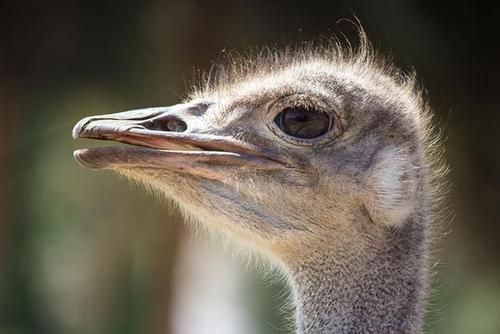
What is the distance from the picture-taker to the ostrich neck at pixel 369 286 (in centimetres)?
304

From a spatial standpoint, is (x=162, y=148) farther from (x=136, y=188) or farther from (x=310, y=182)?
(x=136, y=188)

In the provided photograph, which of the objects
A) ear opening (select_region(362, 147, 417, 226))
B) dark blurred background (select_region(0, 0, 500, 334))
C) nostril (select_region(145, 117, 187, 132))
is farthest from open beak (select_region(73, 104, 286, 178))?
dark blurred background (select_region(0, 0, 500, 334))

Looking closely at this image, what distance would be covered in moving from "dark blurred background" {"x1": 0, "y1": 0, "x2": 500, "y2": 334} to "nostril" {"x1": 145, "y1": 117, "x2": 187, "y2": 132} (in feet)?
11.3

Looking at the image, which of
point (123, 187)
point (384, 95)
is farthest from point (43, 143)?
point (384, 95)

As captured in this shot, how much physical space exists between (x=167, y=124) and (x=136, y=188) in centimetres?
418

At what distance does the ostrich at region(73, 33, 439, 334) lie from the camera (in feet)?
9.91

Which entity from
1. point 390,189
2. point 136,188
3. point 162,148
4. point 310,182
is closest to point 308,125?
point 310,182

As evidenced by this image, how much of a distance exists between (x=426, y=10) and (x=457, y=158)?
101 cm

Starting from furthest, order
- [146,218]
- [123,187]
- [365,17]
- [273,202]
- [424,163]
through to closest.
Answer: [123,187]
[146,218]
[365,17]
[424,163]
[273,202]

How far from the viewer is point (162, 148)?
2984 mm

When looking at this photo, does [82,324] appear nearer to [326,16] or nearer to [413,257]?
[326,16]

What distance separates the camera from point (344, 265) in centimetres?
309

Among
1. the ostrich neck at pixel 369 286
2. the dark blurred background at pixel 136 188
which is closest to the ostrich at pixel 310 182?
the ostrich neck at pixel 369 286

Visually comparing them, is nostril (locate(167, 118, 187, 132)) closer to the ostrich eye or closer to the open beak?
the open beak
